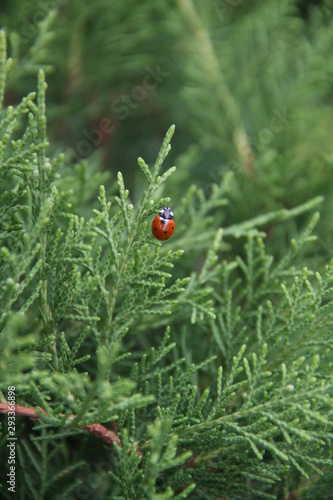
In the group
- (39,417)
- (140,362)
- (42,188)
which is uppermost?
(42,188)

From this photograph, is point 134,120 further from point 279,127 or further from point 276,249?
point 276,249

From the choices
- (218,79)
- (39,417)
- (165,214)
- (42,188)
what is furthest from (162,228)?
(218,79)

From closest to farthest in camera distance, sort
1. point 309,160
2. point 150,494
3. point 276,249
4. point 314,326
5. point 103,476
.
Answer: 1. point 150,494
2. point 314,326
3. point 103,476
4. point 276,249
5. point 309,160

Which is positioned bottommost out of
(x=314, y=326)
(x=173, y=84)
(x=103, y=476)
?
(x=103, y=476)

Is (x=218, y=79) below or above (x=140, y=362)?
above

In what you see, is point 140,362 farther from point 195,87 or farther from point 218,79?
point 195,87

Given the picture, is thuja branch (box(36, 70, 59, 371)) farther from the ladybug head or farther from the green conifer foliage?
the ladybug head

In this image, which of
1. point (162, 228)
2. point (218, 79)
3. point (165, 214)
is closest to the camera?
point (162, 228)

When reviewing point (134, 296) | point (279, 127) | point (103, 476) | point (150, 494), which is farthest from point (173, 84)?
point (150, 494)

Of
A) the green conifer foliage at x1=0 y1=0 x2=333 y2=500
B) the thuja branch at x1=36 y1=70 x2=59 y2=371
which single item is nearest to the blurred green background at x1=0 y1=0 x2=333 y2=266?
the green conifer foliage at x1=0 y1=0 x2=333 y2=500
